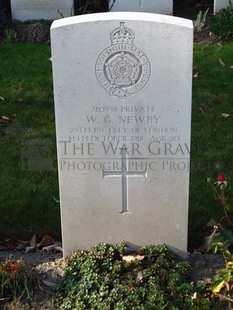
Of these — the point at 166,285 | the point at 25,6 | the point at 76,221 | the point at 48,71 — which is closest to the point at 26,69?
the point at 48,71

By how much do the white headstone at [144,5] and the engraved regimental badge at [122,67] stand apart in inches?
216

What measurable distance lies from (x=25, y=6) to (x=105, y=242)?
220 inches

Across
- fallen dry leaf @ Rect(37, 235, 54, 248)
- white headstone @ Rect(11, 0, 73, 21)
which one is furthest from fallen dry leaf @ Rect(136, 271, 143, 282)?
white headstone @ Rect(11, 0, 73, 21)

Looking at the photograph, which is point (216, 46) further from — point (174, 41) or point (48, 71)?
point (174, 41)

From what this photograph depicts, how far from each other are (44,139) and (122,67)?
223 cm

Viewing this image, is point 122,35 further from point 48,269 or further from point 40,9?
point 40,9

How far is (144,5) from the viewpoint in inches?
357

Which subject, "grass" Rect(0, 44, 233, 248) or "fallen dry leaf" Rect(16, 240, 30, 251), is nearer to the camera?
"fallen dry leaf" Rect(16, 240, 30, 251)

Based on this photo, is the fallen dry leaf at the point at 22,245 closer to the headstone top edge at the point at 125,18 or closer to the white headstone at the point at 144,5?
the headstone top edge at the point at 125,18

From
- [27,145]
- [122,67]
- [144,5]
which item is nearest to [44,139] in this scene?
[27,145]

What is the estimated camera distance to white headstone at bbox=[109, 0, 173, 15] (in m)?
9.04

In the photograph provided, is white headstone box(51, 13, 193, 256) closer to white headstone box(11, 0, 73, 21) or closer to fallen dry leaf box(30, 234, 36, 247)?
fallen dry leaf box(30, 234, 36, 247)

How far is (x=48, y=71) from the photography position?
7203 millimetres

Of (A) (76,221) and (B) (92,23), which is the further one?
(A) (76,221)
